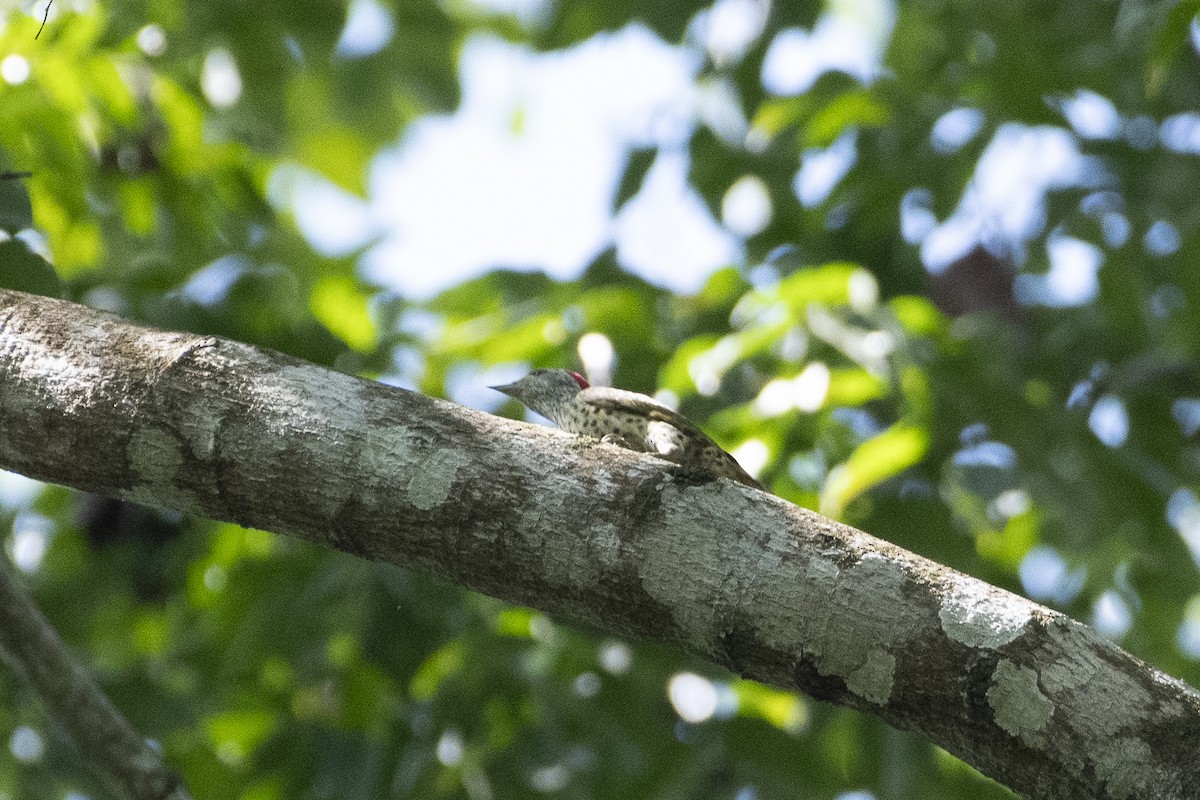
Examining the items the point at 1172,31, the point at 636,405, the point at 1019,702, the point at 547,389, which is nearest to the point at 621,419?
the point at 636,405

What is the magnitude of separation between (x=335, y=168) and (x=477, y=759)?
4884 millimetres

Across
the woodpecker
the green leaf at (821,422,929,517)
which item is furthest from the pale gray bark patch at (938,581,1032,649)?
the green leaf at (821,422,929,517)

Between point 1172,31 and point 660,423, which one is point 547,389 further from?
point 1172,31

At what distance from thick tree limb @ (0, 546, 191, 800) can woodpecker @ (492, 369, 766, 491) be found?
1552mm

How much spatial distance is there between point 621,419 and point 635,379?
4.14 ft

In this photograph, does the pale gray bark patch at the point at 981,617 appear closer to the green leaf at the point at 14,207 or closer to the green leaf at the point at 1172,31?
the green leaf at the point at 1172,31

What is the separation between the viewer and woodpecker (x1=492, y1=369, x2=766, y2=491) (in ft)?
10.2

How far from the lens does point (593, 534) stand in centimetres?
214

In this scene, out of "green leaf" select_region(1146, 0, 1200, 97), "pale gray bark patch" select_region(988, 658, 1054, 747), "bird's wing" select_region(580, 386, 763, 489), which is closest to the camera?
"pale gray bark patch" select_region(988, 658, 1054, 747)

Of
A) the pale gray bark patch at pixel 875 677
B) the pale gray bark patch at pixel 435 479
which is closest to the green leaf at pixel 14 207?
the pale gray bark patch at pixel 435 479

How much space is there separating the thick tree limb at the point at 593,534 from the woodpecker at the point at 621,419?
1.67 ft

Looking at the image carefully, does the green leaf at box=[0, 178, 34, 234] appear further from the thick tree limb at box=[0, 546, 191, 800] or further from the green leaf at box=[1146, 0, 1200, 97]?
the green leaf at box=[1146, 0, 1200, 97]

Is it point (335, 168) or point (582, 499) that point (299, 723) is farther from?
point (335, 168)

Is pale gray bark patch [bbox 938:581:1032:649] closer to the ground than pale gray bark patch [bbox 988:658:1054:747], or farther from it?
farther from it
